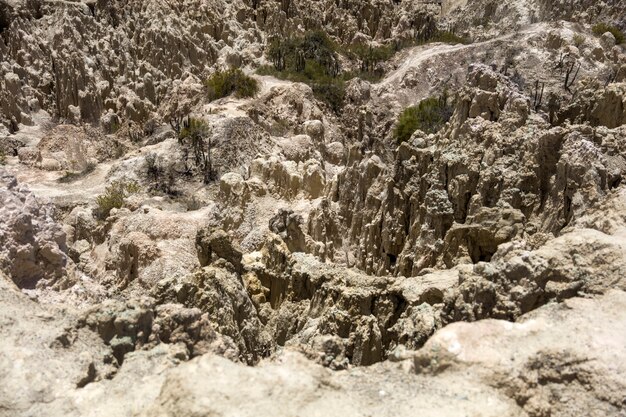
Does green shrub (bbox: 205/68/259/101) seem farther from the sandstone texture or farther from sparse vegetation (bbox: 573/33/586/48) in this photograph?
sparse vegetation (bbox: 573/33/586/48)

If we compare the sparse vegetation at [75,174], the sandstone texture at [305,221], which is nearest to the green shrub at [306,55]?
the sandstone texture at [305,221]

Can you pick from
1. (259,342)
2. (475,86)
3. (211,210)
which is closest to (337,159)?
(211,210)

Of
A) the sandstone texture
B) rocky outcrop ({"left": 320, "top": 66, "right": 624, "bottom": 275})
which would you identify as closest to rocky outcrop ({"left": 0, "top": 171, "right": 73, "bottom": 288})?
the sandstone texture

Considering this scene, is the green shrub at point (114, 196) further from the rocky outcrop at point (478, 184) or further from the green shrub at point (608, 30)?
the green shrub at point (608, 30)

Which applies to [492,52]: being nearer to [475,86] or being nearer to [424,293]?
[475,86]

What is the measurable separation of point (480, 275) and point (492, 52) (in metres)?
34.7

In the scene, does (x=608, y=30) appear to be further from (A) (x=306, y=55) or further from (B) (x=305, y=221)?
(B) (x=305, y=221)

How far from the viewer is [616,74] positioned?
2919 centimetres

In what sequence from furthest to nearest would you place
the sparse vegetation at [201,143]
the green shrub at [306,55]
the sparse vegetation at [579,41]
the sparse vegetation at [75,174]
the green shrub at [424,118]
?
the green shrub at [306,55]
the sparse vegetation at [579,41]
the green shrub at [424,118]
the sparse vegetation at [75,174]
the sparse vegetation at [201,143]

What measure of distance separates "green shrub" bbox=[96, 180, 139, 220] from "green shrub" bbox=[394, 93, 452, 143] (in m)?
15.2

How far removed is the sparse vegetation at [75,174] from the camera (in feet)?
94.4

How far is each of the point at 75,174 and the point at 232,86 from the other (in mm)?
12891

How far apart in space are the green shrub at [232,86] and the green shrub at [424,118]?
1133cm

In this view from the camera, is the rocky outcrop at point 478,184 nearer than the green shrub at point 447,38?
Yes
